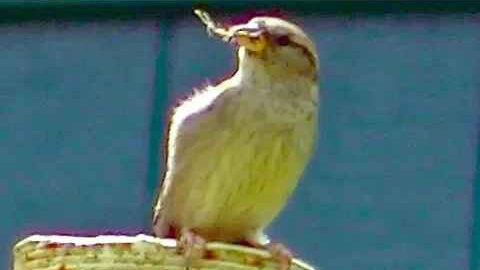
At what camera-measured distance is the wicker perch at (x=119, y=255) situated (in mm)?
3627

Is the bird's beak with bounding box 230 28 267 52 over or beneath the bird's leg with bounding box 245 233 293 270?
over

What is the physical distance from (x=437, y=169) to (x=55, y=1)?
152 cm

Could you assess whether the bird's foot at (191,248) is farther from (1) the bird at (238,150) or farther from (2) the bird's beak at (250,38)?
(2) the bird's beak at (250,38)

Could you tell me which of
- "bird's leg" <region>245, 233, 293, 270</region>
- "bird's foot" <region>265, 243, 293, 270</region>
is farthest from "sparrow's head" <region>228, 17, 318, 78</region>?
"bird's foot" <region>265, 243, 293, 270</region>

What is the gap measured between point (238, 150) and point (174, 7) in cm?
470

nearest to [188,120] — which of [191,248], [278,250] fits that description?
[278,250]

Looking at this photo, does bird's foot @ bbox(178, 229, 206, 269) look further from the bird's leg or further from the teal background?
the teal background

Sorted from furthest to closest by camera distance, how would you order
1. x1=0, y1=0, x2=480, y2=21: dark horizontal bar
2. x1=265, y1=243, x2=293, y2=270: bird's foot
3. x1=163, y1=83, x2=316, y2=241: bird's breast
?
x1=0, y1=0, x2=480, y2=21: dark horizontal bar < x1=163, y1=83, x2=316, y2=241: bird's breast < x1=265, y1=243, x2=293, y2=270: bird's foot

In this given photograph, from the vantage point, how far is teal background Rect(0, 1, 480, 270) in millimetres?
8562

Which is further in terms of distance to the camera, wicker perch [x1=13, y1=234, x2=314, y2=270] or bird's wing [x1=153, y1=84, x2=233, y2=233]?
bird's wing [x1=153, y1=84, x2=233, y2=233]

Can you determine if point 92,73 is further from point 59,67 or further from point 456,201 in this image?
point 456,201

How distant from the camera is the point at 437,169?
8.62 meters

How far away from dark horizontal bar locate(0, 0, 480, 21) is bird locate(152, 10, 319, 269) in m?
4.29

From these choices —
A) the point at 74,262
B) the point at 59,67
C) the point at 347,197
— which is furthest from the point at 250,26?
the point at 59,67
